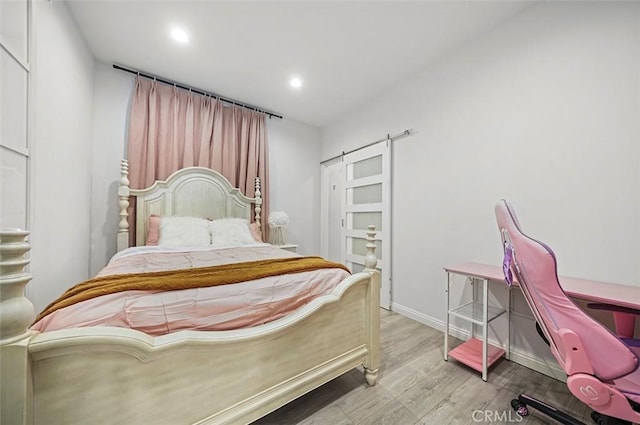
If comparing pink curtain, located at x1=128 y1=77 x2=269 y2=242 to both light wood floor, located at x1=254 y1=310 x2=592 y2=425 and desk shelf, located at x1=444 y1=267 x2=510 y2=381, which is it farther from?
desk shelf, located at x1=444 y1=267 x2=510 y2=381

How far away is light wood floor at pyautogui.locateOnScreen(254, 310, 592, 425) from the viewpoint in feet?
4.20

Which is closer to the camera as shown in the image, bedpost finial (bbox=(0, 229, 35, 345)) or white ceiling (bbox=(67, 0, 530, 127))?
bedpost finial (bbox=(0, 229, 35, 345))

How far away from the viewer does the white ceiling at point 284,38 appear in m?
1.80

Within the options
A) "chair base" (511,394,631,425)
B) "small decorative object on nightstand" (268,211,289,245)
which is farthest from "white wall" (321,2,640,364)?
"small decorative object on nightstand" (268,211,289,245)

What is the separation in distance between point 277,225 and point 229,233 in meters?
0.76

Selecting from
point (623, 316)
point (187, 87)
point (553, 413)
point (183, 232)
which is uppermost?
point (187, 87)

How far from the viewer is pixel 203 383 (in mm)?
968

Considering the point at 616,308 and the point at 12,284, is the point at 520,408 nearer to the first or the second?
the point at 616,308

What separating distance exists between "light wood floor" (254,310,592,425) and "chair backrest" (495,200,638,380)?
0.64 metres

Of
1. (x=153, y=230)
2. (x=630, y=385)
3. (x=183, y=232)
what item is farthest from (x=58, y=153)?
(x=630, y=385)

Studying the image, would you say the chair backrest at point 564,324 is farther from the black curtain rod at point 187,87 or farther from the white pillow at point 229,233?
the black curtain rod at point 187,87

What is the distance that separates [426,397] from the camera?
4.71 feet

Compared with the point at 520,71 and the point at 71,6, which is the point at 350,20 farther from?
the point at 71,6

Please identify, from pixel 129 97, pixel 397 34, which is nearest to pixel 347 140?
pixel 397 34
